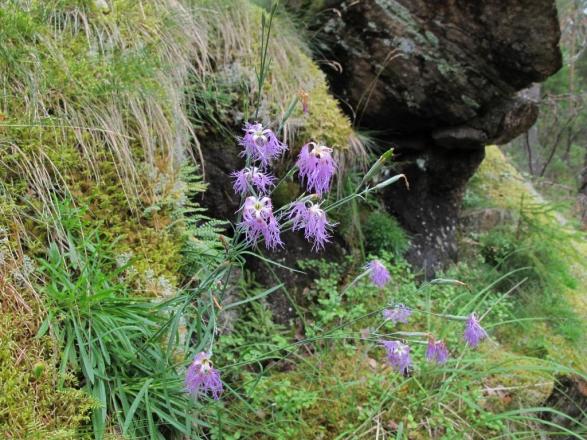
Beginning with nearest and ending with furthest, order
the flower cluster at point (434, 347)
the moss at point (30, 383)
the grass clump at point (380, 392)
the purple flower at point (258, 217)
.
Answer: the purple flower at point (258, 217)
the moss at point (30, 383)
the flower cluster at point (434, 347)
the grass clump at point (380, 392)

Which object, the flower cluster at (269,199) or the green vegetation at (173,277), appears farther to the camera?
the green vegetation at (173,277)

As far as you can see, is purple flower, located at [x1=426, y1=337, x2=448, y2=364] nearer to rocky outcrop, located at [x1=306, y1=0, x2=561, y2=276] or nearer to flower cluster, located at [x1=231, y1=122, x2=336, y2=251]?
flower cluster, located at [x1=231, y1=122, x2=336, y2=251]

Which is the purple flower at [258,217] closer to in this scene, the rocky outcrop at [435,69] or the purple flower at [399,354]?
the purple flower at [399,354]

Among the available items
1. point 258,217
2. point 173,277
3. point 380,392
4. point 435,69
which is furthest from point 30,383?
point 435,69

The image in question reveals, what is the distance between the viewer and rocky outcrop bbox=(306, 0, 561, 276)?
3.29 meters

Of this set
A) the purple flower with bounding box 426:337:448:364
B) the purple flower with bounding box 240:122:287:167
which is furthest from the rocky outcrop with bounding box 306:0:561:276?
the purple flower with bounding box 240:122:287:167

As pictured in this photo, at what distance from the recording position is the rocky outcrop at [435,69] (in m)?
3.29

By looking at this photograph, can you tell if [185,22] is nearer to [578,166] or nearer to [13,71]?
[13,71]

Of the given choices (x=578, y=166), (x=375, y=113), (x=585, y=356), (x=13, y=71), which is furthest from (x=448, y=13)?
(x=578, y=166)

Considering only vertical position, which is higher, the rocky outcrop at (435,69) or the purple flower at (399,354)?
the rocky outcrop at (435,69)

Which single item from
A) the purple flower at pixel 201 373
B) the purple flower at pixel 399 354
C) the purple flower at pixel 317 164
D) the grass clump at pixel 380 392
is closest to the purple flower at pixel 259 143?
the purple flower at pixel 317 164

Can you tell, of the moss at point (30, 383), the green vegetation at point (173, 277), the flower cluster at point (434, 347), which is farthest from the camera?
the flower cluster at point (434, 347)

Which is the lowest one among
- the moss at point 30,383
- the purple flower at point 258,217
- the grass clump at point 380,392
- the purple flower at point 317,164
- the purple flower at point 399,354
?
the grass clump at point 380,392

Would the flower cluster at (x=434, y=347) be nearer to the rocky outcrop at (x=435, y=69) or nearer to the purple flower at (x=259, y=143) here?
the purple flower at (x=259, y=143)
